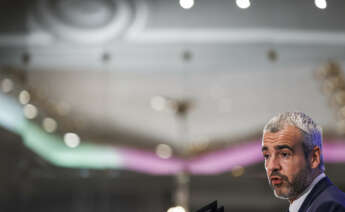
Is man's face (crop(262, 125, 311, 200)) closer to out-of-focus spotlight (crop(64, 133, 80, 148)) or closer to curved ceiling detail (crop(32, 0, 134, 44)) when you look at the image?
curved ceiling detail (crop(32, 0, 134, 44))

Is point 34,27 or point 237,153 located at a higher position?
point 34,27

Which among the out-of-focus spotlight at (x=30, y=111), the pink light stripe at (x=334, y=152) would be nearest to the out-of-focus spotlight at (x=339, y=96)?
the pink light stripe at (x=334, y=152)

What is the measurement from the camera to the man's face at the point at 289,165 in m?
1.39

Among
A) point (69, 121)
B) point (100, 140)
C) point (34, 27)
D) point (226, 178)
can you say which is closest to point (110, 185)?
point (100, 140)

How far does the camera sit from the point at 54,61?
4941mm

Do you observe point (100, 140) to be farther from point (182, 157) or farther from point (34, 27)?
point (34, 27)

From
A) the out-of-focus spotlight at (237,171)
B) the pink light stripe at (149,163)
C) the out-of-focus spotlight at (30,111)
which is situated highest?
the out-of-focus spotlight at (30,111)

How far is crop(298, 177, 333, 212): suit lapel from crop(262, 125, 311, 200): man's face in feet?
0.10

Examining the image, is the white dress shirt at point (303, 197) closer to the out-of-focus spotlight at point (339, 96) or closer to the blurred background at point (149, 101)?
the blurred background at point (149, 101)

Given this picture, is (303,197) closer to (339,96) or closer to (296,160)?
(296,160)

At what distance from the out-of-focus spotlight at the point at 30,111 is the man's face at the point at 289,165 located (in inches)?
150

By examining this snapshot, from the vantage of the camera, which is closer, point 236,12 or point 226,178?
point 236,12

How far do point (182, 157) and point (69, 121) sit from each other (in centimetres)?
122

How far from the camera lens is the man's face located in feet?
4.55
